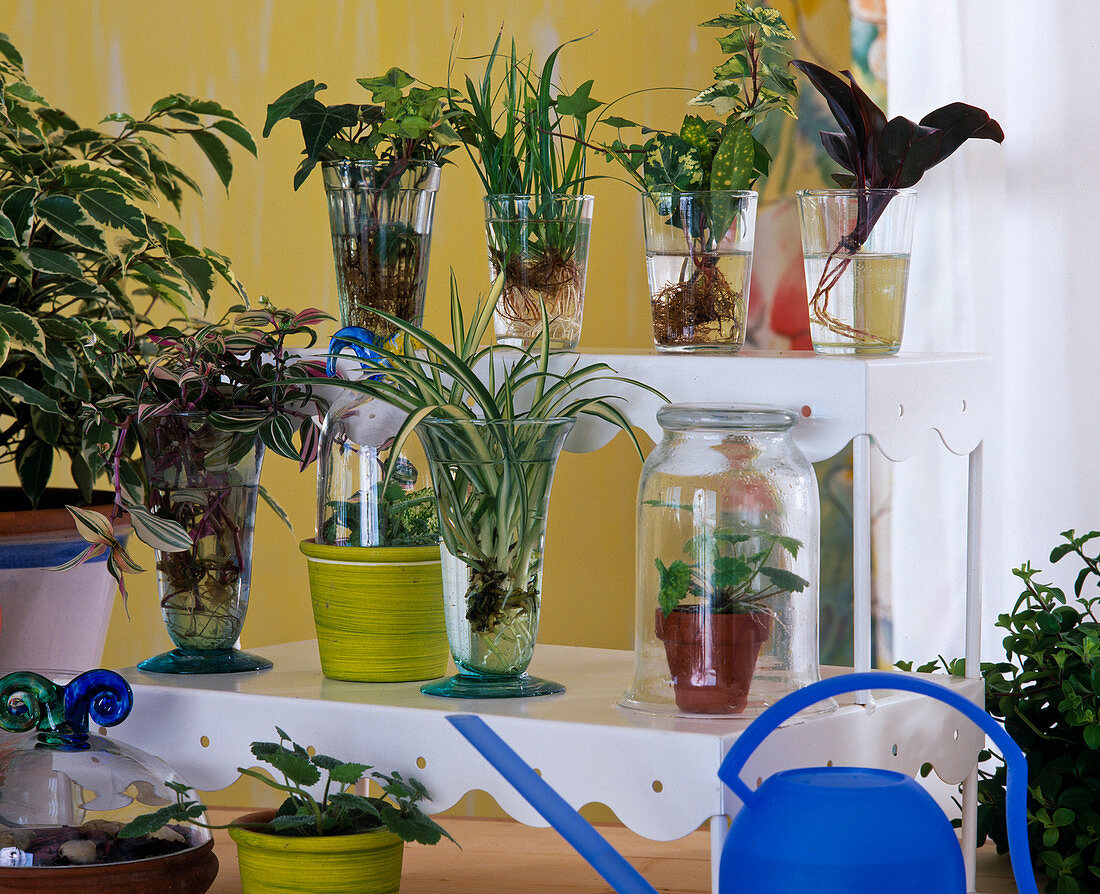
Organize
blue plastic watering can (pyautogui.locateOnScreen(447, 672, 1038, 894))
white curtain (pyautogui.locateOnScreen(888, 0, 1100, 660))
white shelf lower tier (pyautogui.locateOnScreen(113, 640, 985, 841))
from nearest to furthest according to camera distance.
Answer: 1. blue plastic watering can (pyautogui.locateOnScreen(447, 672, 1038, 894))
2. white shelf lower tier (pyautogui.locateOnScreen(113, 640, 985, 841))
3. white curtain (pyautogui.locateOnScreen(888, 0, 1100, 660))

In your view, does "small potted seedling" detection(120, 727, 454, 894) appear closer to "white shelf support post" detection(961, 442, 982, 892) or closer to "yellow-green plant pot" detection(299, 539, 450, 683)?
"yellow-green plant pot" detection(299, 539, 450, 683)

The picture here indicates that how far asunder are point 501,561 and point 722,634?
0.17 metres

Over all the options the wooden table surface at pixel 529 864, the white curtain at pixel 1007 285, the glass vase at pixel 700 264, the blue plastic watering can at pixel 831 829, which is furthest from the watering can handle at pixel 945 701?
the white curtain at pixel 1007 285

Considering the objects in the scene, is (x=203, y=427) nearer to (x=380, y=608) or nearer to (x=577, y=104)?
(x=380, y=608)

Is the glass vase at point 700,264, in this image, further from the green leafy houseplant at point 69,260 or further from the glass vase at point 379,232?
the green leafy houseplant at point 69,260

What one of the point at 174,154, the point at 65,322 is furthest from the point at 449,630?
the point at 174,154

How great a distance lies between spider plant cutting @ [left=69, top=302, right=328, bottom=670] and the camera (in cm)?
103

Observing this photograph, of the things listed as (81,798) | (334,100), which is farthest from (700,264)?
(334,100)

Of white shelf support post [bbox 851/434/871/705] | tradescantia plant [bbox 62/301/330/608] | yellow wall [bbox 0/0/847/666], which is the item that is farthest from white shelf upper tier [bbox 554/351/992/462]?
yellow wall [bbox 0/0/847/666]

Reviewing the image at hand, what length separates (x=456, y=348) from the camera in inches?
40.1

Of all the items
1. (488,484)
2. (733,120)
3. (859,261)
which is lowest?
(488,484)

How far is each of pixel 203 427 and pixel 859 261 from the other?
50cm

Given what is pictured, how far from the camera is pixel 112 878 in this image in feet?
2.98

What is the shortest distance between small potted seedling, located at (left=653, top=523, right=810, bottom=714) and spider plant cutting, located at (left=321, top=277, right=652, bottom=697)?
0.12 metres
